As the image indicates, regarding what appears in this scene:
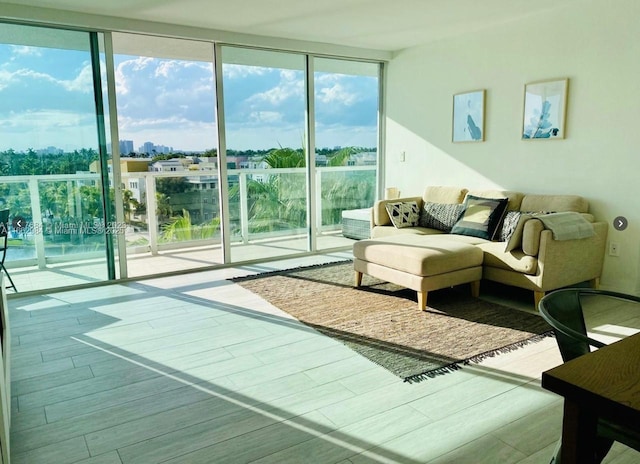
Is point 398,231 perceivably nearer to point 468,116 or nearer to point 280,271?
point 280,271

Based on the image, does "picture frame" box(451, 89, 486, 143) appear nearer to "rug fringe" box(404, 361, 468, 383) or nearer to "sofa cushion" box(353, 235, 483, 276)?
"sofa cushion" box(353, 235, 483, 276)

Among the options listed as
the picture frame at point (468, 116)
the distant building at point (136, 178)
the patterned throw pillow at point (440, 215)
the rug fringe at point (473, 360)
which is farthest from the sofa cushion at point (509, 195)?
the distant building at point (136, 178)

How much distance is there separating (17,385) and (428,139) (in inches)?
186

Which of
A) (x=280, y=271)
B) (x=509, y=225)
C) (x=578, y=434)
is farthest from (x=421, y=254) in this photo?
(x=578, y=434)

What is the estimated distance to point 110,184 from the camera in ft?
15.0

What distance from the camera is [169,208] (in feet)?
20.0

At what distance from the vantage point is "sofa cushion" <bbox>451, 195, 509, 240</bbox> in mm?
4309

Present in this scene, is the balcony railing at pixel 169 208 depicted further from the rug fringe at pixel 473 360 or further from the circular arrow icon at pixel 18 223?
the rug fringe at pixel 473 360

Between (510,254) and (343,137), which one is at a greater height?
(343,137)

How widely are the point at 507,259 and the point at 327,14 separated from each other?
8.84ft

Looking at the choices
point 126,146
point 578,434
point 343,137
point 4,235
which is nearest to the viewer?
point 578,434

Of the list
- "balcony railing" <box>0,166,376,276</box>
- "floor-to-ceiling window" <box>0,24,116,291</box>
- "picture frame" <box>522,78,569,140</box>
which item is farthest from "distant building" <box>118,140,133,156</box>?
"picture frame" <box>522,78,569,140</box>

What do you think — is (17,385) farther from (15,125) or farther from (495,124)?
(495,124)

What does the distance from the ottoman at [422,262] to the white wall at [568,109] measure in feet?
3.89
